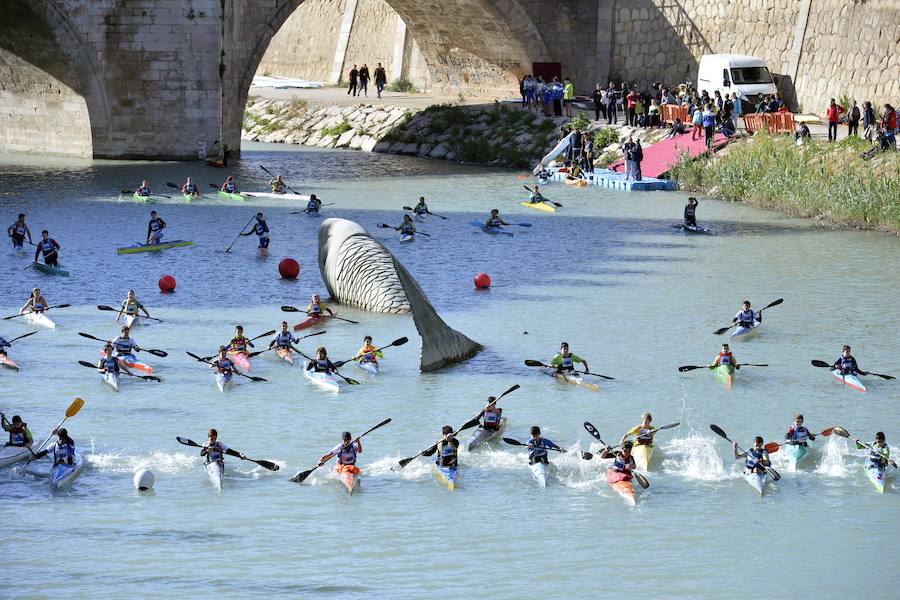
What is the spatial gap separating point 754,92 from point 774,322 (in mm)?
24198

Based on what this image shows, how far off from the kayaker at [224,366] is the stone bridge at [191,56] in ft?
98.6

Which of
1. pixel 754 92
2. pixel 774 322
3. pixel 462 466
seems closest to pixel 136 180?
pixel 754 92

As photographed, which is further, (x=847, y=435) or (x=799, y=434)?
(x=847, y=435)

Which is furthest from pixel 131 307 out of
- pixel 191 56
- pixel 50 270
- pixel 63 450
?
pixel 191 56

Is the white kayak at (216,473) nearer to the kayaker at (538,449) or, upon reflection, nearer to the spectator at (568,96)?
the kayaker at (538,449)

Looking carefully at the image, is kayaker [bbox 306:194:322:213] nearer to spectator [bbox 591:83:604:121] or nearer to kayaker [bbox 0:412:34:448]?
spectator [bbox 591:83:604:121]

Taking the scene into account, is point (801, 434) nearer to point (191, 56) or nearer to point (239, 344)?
point (239, 344)

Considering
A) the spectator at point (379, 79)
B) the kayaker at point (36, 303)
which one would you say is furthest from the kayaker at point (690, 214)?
the spectator at point (379, 79)

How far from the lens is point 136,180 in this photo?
49969mm

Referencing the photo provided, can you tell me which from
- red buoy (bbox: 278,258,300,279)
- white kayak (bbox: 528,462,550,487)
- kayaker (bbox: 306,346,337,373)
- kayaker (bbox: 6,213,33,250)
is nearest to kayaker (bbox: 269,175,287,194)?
kayaker (bbox: 6,213,33,250)

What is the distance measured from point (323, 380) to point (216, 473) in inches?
194

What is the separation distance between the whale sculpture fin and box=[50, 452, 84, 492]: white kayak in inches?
248

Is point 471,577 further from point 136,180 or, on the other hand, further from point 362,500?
point 136,180

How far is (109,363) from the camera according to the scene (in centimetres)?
2484
